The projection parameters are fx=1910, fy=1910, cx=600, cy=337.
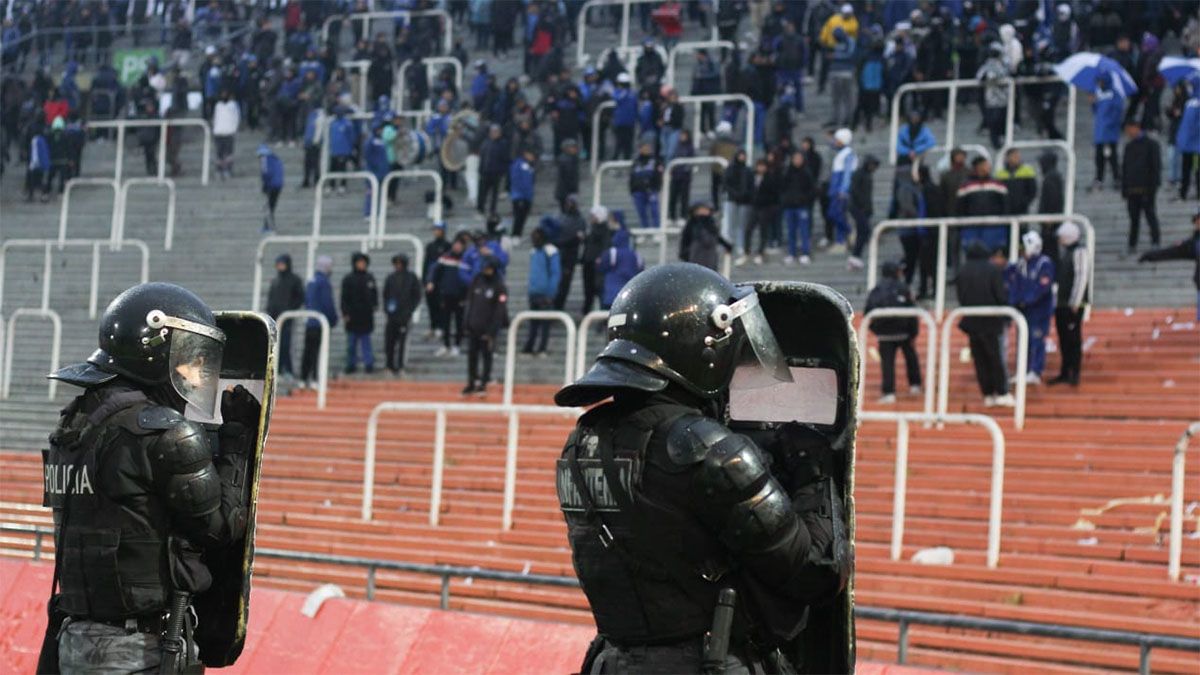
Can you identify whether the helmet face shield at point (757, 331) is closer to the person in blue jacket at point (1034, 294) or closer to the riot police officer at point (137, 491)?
the riot police officer at point (137, 491)

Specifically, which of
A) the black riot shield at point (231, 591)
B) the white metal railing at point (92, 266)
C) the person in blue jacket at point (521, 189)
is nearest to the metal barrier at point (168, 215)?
the white metal railing at point (92, 266)

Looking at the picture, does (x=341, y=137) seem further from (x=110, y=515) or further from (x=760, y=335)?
(x=760, y=335)

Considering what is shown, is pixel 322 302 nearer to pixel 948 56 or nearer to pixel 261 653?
pixel 948 56

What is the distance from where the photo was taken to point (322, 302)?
20547 mm

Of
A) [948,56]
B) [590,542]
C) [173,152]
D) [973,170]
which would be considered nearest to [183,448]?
[590,542]

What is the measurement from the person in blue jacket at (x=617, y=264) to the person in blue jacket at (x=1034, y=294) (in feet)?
14.8

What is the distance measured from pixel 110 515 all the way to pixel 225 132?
2315 cm

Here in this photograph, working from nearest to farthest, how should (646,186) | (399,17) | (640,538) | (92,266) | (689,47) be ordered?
(640,538) < (646,186) < (92,266) < (689,47) < (399,17)

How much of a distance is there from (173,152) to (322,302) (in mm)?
9713

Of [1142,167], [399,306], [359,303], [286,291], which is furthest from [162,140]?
[1142,167]

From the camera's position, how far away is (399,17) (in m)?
31.8

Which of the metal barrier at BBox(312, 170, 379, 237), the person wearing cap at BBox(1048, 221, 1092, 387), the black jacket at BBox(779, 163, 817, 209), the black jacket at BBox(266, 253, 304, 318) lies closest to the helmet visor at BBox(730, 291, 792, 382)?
the person wearing cap at BBox(1048, 221, 1092, 387)

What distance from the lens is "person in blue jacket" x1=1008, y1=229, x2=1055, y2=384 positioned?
15.5 metres

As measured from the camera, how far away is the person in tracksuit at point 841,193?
→ 65.7ft
